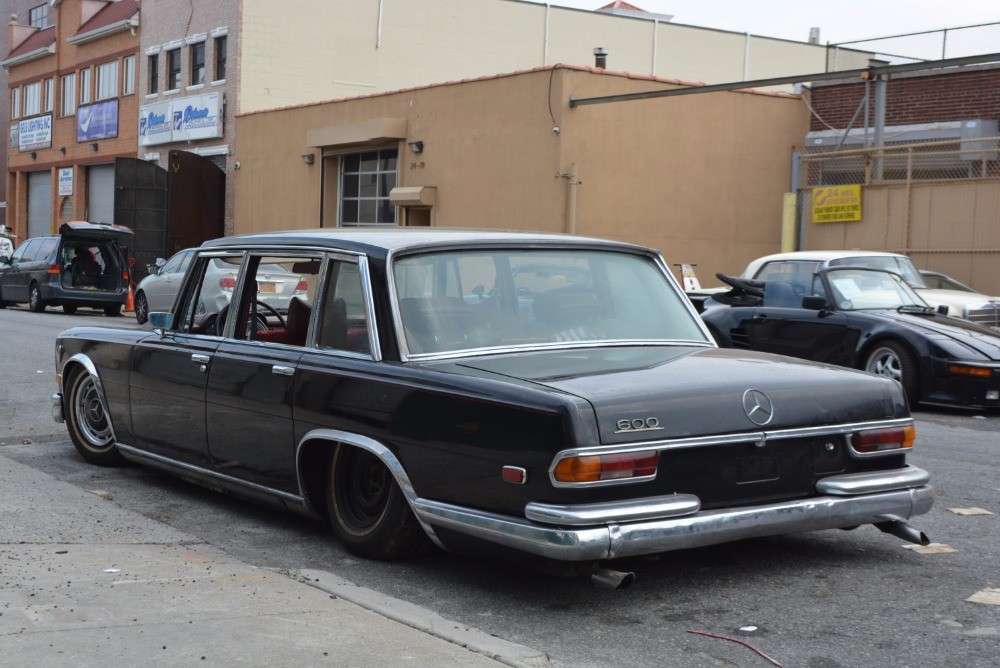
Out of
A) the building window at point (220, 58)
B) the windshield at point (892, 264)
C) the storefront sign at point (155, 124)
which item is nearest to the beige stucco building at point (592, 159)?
the windshield at point (892, 264)

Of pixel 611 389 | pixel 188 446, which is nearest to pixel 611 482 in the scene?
pixel 611 389

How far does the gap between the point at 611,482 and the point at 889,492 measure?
142cm

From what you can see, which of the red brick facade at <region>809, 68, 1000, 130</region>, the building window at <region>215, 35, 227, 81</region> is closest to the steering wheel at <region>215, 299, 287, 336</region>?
the red brick facade at <region>809, 68, 1000, 130</region>

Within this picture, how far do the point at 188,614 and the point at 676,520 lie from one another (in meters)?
1.79

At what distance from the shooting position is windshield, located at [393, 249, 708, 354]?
5.34m

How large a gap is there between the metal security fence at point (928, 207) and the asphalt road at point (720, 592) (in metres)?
14.7

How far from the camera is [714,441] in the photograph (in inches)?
183

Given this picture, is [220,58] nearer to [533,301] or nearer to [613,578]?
[533,301]

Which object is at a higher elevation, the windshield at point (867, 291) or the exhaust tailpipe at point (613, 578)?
the windshield at point (867, 291)

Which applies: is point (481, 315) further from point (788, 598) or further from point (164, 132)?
point (164, 132)

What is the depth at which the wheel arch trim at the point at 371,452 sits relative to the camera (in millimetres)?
4922

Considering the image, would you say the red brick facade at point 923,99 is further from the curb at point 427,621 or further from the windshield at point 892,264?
the curb at point 427,621

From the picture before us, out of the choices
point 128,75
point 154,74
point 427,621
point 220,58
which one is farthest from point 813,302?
point 128,75

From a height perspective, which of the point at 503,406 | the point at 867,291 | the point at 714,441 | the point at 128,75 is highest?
the point at 128,75
